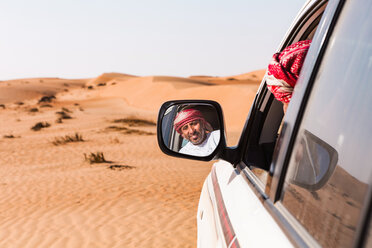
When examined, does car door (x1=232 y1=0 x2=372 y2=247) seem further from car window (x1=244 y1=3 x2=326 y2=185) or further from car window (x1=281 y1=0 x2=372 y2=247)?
car window (x1=244 y1=3 x2=326 y2=185)

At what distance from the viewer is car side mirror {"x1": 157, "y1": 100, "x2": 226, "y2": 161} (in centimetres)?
Answer: 185

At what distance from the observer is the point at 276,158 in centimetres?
135

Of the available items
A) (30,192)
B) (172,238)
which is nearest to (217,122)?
(172,238)

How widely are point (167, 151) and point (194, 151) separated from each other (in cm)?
17

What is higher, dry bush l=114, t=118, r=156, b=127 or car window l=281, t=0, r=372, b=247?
car window l=281, t=0, r=372, b=247

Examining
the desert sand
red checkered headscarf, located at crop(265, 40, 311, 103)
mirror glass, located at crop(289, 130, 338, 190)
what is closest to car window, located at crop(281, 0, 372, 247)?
mirror glass, located at crop(289, 130, 338, 190)

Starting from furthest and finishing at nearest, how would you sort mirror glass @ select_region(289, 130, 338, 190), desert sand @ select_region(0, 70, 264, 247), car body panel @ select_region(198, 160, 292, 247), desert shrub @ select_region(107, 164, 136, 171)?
desert shrub @ select_region(107, 164, 136, 171) < desert sand @ select_region(0, 70, 264, 247) < car body panel @ select_region(198, 160, 292, 247) < mirror glass @ select_region(289, 130, 338, 190)

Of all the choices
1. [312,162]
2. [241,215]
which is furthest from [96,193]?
[312,162]

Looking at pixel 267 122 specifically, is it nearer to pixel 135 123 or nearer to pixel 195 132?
pixel 195 132

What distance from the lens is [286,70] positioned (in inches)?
63.2

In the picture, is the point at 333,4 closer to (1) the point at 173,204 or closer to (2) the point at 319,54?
(2) the point at 319,54

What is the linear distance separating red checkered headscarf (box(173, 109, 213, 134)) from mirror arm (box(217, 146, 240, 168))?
126mm

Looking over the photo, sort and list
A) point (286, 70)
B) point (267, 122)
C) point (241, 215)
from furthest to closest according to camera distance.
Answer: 1. point (267, 122)
2. point (286, 70)
3. point (241, 215)

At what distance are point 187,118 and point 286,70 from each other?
543mm
